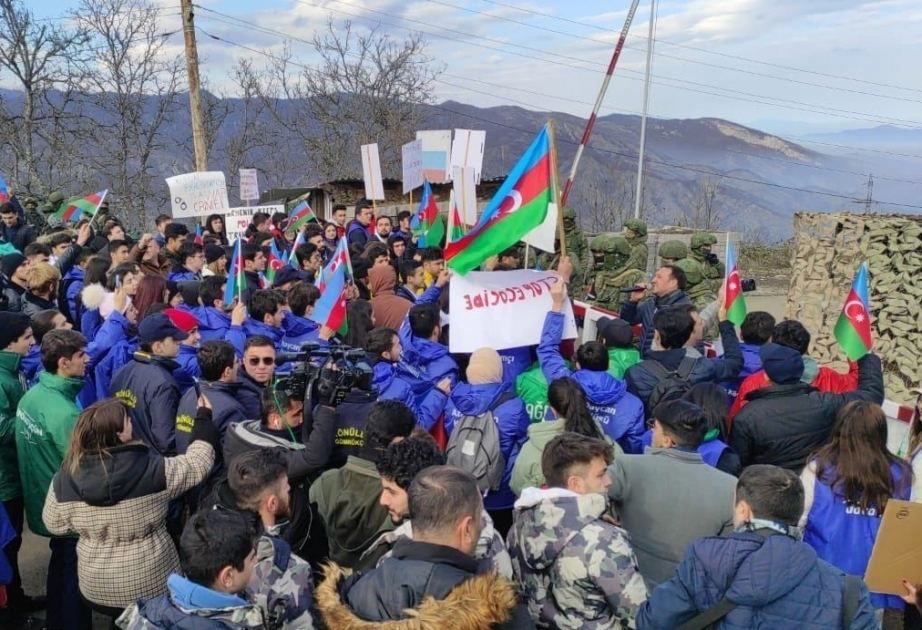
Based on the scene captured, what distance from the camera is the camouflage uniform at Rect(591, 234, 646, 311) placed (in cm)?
967

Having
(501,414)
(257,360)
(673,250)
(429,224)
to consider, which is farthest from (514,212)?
(429,224)

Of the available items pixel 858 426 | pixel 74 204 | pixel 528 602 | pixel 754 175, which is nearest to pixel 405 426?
pixel 528 602

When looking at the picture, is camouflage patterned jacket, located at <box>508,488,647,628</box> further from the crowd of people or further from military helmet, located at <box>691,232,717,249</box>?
military helmet, located at <box>691,232,717,249</box>

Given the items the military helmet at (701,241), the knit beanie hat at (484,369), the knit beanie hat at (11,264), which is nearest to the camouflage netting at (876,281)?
the military helmet at (701,241)

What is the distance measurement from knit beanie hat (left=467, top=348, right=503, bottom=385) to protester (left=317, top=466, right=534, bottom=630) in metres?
2.12

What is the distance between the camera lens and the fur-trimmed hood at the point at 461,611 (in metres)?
2.19

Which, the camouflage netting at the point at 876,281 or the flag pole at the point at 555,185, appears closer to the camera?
the flag pole at the point at 555,185

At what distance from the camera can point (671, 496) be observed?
335cm

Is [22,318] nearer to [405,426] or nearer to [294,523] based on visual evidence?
[294,523]

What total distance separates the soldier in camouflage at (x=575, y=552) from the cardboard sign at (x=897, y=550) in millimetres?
1086

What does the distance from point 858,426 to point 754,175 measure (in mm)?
158339

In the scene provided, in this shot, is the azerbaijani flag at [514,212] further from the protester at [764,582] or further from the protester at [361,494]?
the protester at [764,582]

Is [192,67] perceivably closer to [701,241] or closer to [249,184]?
[249,184]

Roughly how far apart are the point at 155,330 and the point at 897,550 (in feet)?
14.0
